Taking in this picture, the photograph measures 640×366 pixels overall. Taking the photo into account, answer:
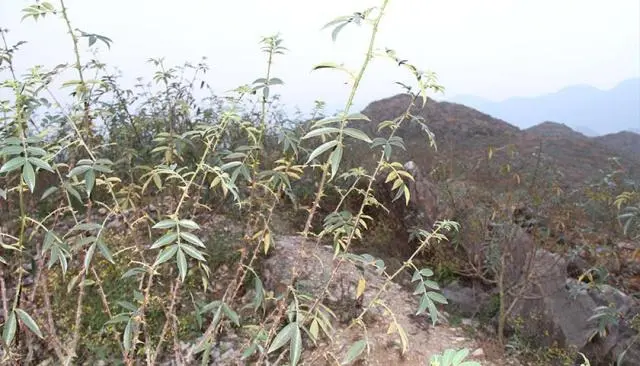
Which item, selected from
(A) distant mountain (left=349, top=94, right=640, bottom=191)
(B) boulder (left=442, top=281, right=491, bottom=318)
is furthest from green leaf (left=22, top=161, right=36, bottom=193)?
(A) distant mountain (left=349, top=94, right=640, bottom=191)

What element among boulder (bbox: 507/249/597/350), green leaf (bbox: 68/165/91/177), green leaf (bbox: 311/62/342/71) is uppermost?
green leaf (bbox: 311/62/342/71)

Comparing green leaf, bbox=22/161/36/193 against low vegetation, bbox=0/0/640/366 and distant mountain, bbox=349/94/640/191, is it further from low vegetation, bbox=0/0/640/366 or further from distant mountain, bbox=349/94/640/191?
distant mountain, bbox=349/94/640/191

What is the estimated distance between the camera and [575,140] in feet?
53.2

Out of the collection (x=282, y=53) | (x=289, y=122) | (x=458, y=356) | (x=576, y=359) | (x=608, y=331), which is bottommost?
(x=576, y=359)

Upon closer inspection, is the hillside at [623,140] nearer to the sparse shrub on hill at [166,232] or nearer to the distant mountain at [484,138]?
the distant mountain at [484,138]

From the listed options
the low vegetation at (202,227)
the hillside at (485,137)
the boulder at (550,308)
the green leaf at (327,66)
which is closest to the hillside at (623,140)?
the hillside at (485,137)

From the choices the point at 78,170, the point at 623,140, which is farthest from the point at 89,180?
the point at 623,140

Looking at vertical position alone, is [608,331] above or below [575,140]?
below

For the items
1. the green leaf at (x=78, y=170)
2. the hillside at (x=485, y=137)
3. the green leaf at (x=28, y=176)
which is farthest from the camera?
the hillside at (x=485, y=137)

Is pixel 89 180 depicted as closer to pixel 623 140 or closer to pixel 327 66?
pixel 327 66

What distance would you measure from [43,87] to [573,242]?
198 inches

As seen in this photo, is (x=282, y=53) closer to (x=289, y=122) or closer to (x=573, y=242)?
(x=289, y=122)

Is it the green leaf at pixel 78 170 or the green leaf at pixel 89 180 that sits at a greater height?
the green leaf at pixel 78 170

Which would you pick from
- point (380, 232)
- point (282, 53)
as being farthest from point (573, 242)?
point (282, 53)
